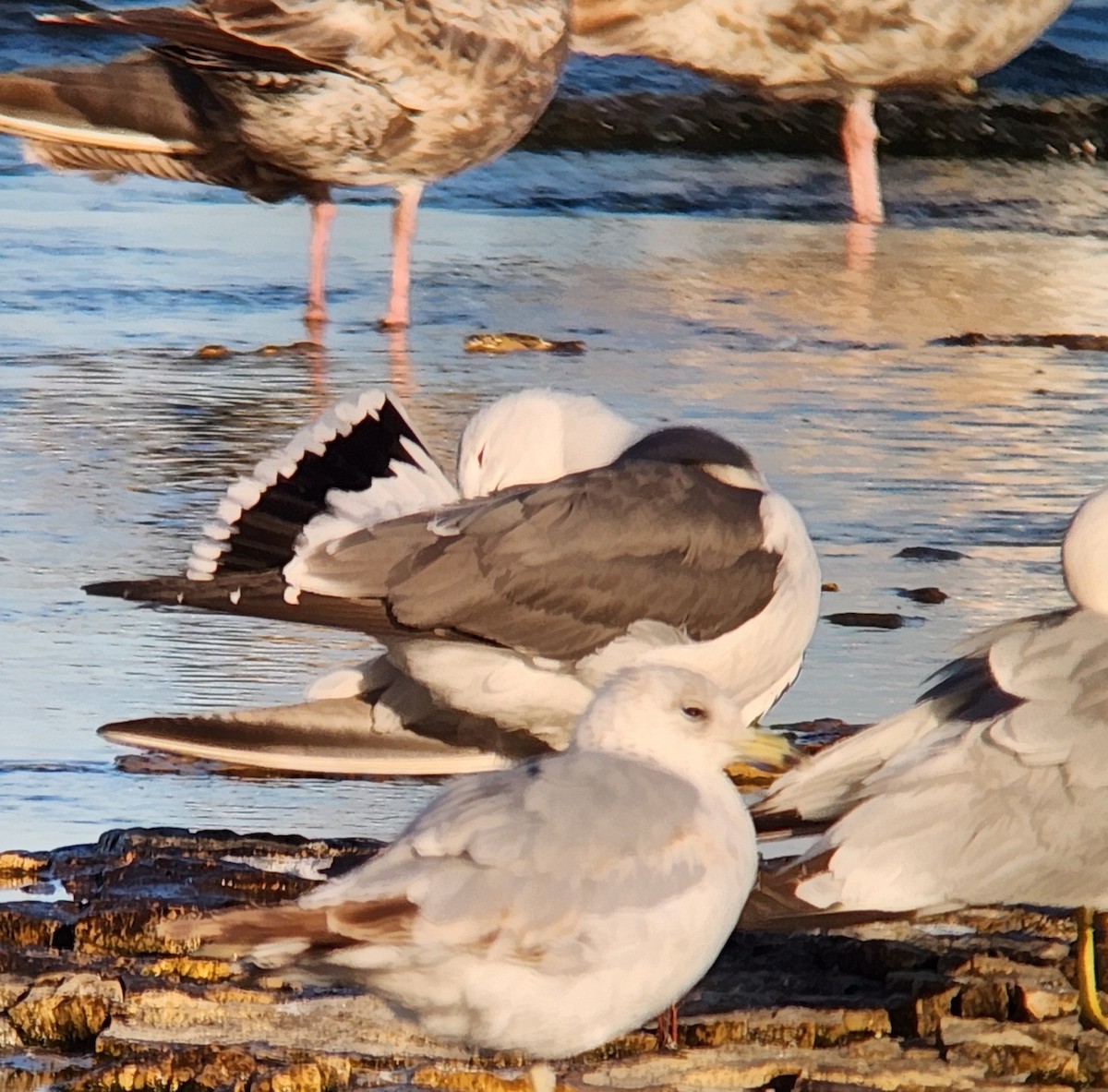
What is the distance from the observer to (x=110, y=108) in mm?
8648

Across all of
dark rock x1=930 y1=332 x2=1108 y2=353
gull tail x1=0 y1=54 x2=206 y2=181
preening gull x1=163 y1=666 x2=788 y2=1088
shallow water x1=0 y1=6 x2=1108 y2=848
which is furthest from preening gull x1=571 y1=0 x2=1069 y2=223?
preening gull x1=163 y1=666 x2=788 y2=1088

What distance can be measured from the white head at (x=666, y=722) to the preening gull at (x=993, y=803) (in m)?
0.27

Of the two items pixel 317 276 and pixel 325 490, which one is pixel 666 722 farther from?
pixel 317 276

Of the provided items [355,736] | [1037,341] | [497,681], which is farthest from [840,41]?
[355,736]

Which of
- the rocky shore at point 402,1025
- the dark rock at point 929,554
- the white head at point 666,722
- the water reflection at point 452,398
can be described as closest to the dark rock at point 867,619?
the water reflection at point 452,398

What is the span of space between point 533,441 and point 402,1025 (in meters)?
2.07

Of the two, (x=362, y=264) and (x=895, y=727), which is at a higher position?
(x=895, y=727)

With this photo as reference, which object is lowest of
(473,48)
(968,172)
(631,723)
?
(968,172)

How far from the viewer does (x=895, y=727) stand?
396cm

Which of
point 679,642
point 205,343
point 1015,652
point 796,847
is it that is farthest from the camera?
point 205,343

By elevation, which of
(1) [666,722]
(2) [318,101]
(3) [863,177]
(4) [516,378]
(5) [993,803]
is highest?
(1) [666,722]

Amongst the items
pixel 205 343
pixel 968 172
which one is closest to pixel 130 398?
pixel 205 343

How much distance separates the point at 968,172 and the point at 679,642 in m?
7.94

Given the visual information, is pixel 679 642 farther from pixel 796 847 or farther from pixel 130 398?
pixel 130 398
